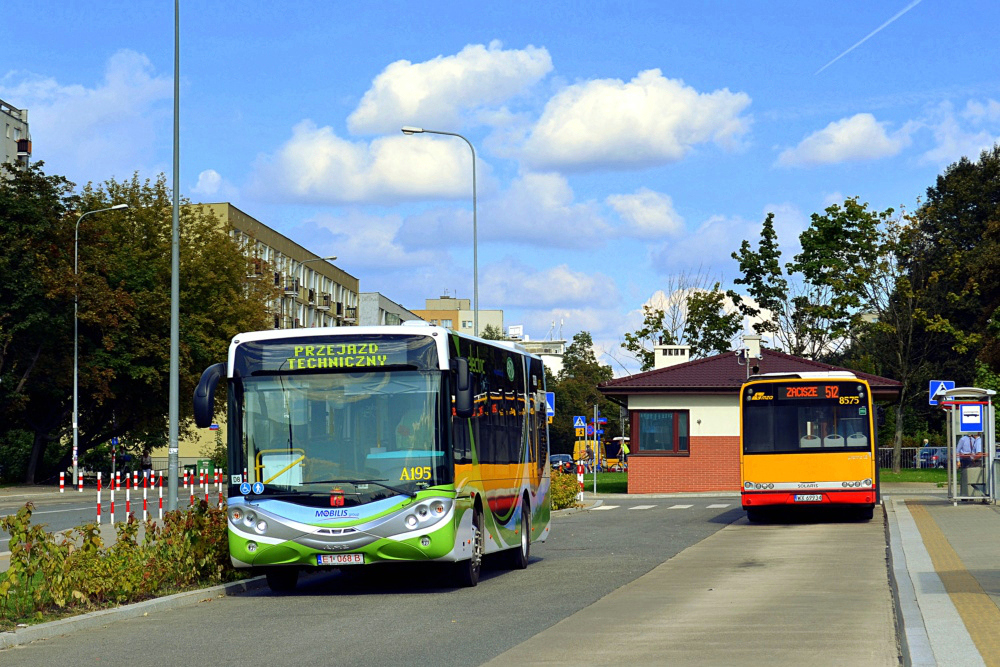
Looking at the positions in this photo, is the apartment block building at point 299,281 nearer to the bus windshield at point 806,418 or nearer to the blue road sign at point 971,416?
the blue road sign at point 971,416

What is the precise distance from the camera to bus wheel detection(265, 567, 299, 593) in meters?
15.3

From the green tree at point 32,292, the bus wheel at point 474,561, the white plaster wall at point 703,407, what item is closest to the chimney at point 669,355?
the white plaster wall at point 703,407

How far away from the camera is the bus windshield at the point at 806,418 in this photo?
27312 millimetres

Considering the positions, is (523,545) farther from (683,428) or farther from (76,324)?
(76,324)

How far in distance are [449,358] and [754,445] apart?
14.1 m

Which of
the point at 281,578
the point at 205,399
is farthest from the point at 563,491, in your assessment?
the point at 205,399

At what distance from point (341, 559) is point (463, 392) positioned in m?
2.16

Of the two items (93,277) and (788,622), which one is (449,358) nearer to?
(788,622)

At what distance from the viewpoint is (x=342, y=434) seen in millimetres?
14586

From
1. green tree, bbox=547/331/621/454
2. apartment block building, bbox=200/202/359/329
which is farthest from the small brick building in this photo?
green tree, bbox=547/331/621/454

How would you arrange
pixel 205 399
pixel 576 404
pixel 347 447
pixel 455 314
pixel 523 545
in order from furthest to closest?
pixel 455 314 < pixel 576 404 < pixel 523 545 < pixel 347 447 < pixel 205 399

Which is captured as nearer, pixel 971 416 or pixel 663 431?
pixel 971 416

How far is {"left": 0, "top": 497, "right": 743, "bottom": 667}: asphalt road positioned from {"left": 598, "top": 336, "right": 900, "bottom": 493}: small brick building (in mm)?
28250

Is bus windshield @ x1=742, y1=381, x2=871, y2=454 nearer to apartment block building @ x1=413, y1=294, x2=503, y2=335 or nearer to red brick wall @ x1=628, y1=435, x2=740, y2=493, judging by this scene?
red brick wall @ x1=628, y1=435, x2=740, y2=493
